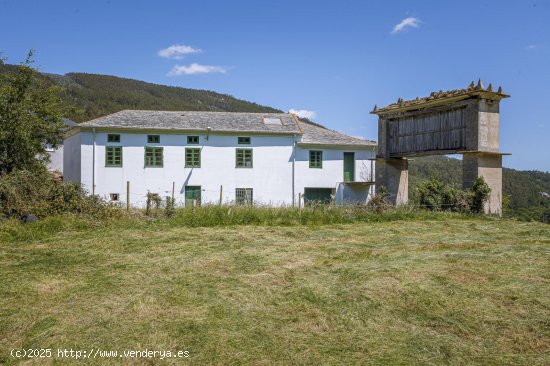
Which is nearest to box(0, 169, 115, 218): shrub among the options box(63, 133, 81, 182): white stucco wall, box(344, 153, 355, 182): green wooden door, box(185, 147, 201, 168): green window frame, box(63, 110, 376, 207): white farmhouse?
box(63, 110, 376, 207): white farmhouse

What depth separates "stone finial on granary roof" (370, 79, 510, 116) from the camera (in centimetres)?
1549

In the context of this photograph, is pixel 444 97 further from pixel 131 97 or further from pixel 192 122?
pixel 131 97

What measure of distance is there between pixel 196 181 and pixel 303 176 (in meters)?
5.63

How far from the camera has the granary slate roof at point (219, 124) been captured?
24.0 metres

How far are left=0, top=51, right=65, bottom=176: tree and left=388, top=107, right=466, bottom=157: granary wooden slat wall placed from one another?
13927 millimetres

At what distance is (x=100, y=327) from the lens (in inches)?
196

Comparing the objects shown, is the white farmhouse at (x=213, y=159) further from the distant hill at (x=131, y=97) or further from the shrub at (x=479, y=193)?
the distant hill at (x=131, y=97)

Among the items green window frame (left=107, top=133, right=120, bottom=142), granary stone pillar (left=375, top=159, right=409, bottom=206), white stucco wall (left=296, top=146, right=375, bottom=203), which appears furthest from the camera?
white stucco wall (left=296, top=146, right=375, bottom=203)

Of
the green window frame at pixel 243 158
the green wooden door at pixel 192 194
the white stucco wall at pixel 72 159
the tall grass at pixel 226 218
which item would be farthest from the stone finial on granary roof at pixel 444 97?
the white stucco wall at pixel 72 159

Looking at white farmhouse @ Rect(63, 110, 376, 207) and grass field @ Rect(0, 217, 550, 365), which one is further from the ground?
white farmhouse @ Rect(63, 110, 376, 207)

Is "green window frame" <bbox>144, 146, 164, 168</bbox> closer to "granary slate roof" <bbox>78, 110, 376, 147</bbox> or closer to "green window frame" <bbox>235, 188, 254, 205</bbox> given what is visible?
"granary slate roof" <bbox>78, 110, 376, 147</bbox>

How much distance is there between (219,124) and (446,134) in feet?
40.7

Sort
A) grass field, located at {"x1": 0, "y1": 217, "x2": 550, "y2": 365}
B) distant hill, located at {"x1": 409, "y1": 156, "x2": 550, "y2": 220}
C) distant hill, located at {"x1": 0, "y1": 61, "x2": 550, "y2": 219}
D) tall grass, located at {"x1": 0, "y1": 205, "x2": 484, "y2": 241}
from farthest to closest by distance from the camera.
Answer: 1. distant hill, located at {"x1": 0, "y1": 61, "x2": 550, "y2": 219}
2. distant hill, located at {"x1": 409, "y1": 156, "x2": 550, "y2": 220}
3. tall grass, located at {"x1": 0, "y1": 205, "x2": 484, "y2": 241}
4. grass field, located at {"x1": 0, "y1": 217, "x2": 550, "y2": 365}

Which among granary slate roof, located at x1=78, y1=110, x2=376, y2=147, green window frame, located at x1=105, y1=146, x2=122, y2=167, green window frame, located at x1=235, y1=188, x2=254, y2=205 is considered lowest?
green window frame, located at x1=235, y1=188, x2=254, y2=205
